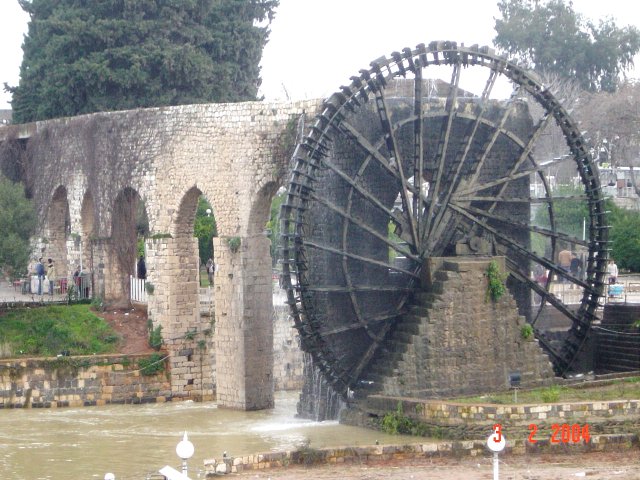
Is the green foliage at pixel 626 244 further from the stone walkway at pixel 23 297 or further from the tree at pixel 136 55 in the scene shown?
the stone walkway at pixel 23 297

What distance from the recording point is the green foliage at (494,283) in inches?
830

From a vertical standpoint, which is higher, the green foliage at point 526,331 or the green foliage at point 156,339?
the green foliage at point 156,339

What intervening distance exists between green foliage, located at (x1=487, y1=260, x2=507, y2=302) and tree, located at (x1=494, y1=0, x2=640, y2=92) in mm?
26969

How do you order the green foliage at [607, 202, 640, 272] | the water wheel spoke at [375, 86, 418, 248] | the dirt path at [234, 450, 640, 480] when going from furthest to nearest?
1. the green foliage at [607, 202, 640, 272]
2. the water wheel spoke at [375, 86, 418, 248]
3. the dirt path at [234, 450, 640, 480]

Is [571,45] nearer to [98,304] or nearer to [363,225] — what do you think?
[98,304]

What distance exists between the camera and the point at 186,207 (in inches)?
995

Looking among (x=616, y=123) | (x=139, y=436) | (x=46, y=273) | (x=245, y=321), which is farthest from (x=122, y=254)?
(x=616, y=123)

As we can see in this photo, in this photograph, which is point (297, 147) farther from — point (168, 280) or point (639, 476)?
point (639, 476)

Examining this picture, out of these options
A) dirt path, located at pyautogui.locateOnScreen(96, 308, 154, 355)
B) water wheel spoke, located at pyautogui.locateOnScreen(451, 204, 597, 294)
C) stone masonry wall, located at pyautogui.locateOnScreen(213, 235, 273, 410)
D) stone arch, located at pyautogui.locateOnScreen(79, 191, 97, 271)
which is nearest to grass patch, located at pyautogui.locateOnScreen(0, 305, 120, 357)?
dirt path, located at pyautogui.locateOnScreen(96, 308, 154, 355)

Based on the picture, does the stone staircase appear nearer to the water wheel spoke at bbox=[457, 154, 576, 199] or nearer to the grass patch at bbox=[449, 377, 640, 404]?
A: the grass patch at bbox=[449, 377, 640, 404]

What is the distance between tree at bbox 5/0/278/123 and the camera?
33156mm

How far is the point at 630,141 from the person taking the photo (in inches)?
1564

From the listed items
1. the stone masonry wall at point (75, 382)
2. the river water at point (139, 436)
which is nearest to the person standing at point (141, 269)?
the stone masonry wall at point (75, 382)

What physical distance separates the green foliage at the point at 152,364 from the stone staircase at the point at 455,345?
5.03m
